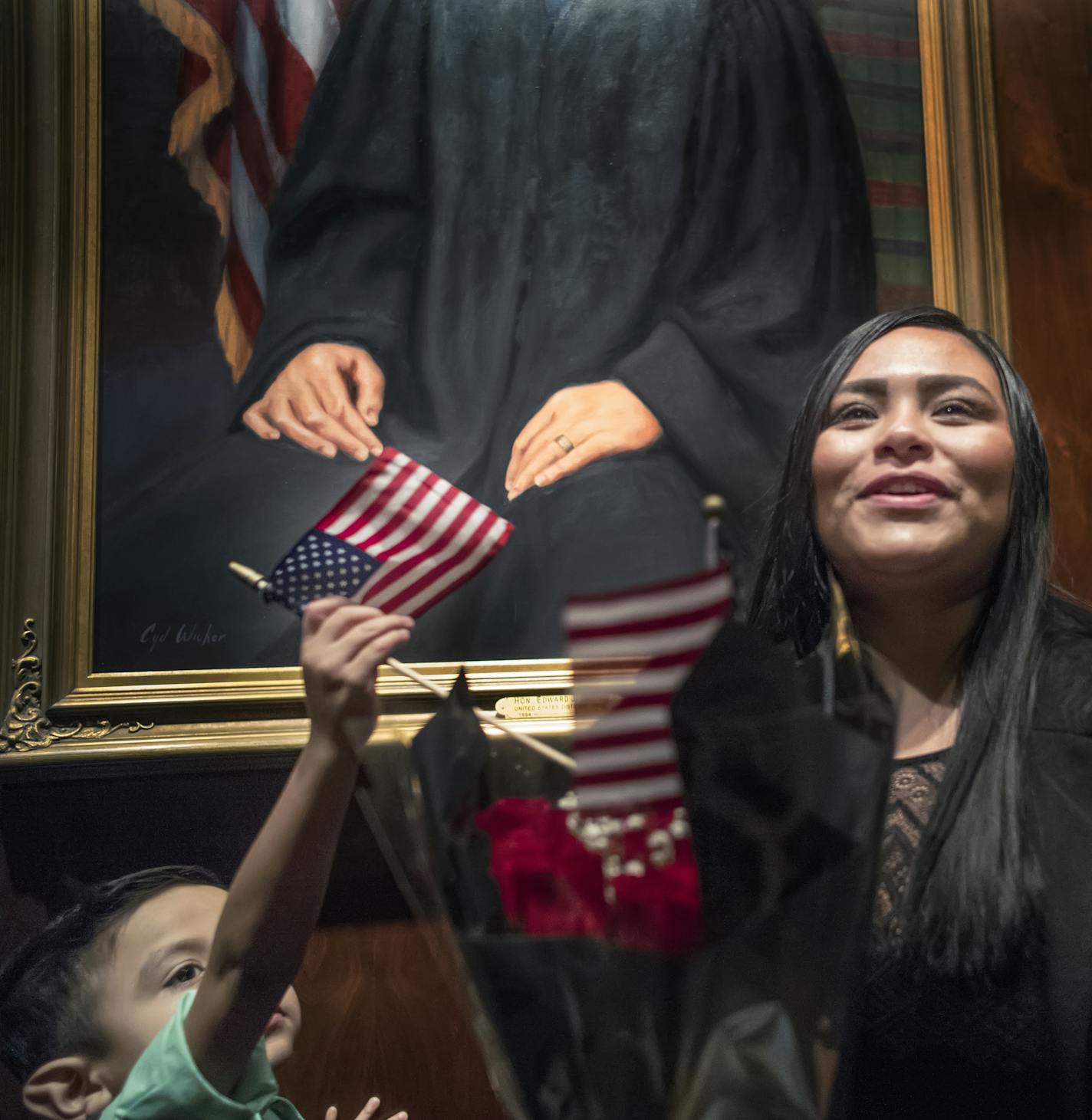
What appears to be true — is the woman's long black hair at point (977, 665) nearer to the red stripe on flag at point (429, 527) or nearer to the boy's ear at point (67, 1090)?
the red stripe on flag at point (429, 527)

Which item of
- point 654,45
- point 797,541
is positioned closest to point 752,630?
point 797,541

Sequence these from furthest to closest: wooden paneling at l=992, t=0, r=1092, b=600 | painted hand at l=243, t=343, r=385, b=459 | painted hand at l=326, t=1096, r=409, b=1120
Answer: wooden paneling at l=992, t=0, r=1092, b=600 < painted hand at l=243, t=343, r=385, b=459 < painted hand at l=326, t=1096, r=409, b=1120

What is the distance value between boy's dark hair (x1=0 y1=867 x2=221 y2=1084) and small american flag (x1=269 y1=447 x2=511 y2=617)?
0.44 m

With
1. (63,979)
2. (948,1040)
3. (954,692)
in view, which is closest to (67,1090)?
(63,979)

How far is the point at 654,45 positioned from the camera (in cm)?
173

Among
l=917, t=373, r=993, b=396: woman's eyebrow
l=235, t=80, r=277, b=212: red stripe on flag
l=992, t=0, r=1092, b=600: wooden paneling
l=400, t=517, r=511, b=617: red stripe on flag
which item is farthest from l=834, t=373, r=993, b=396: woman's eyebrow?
l=235, t=80, r=277, b=212: red stripe on flag

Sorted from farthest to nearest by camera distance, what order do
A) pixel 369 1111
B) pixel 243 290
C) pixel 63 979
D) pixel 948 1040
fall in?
pixel 243 290, pixel 369 1111, pixel 63 979, pixel 948 1040

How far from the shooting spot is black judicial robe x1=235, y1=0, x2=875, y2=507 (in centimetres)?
164

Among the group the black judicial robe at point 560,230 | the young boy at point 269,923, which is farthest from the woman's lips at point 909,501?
the black judicial robe at point 560,230

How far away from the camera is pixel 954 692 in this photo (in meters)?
1.07

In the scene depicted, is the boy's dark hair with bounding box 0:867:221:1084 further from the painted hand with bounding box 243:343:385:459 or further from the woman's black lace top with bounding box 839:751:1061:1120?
the woman's black lace top with bounding box 839:751:1061:1120

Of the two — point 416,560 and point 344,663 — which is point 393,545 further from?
point 344,663

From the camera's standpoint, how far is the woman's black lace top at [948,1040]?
0.91 meters

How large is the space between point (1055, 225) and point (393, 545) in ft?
4.24
